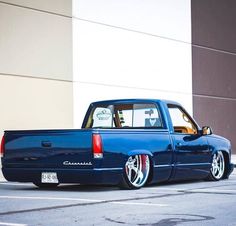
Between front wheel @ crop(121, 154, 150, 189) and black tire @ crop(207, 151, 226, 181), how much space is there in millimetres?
2287

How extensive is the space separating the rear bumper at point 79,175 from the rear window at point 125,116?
1636mm

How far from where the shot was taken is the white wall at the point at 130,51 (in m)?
19.4

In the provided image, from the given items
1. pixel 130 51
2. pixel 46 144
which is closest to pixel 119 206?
pixel 46 144

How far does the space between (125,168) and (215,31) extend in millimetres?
16046

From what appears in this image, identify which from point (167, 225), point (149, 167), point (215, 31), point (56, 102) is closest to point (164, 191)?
point (149, 167)

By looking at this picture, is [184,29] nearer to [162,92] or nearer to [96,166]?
[162,92]

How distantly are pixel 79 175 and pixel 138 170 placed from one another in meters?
1.16

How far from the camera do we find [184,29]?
24.1m

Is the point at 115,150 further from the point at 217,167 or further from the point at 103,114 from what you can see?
the point at 217,167

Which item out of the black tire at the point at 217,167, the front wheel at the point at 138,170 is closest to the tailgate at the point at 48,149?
the front wheel at the point at 138,170

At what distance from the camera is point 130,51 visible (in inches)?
837

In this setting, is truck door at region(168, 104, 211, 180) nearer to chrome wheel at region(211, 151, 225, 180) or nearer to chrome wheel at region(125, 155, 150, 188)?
chrome wheel at region(211, 151, 225, 180)

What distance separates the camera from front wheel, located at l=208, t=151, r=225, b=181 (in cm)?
A: 1334

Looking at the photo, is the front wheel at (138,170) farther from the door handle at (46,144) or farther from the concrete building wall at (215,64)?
the concrete building wall at (215,64)
